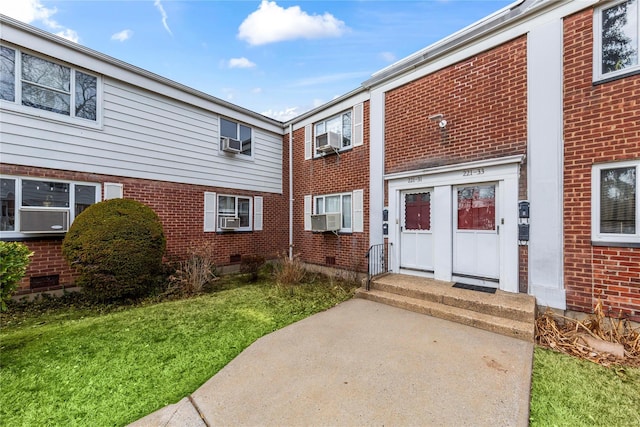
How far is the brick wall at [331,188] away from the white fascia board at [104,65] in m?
2.75

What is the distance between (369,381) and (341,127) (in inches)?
277

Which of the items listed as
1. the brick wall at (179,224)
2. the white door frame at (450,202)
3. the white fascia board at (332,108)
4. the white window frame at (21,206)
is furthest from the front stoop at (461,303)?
the white window frame at (21,206)

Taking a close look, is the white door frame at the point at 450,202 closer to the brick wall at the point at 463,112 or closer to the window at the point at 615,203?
the brick wall at the point at 463,112

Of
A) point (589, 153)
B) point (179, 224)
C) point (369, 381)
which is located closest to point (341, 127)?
point (179, 224)

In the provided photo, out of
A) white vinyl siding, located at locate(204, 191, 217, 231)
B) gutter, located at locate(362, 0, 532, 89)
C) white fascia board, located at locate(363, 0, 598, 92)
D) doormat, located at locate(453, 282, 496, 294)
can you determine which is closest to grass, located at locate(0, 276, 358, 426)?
doormat, located at locate(453, 282, 496, 294)

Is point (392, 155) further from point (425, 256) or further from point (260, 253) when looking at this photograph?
point (260, 253)

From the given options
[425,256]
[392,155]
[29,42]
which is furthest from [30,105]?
[425,256]

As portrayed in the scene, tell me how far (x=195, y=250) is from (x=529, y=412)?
7312 mm

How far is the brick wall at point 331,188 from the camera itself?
739 cm

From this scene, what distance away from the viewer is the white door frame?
15.7 feet

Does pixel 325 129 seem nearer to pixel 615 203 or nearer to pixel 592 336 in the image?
pixel 615 203

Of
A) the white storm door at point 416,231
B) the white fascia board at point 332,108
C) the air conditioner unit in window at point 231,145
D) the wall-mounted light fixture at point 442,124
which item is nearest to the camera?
the wall-mounted light fixture at point 442,124

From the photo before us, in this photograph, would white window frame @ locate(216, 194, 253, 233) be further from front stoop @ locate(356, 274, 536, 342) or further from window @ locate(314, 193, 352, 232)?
front stoop @ locate(356, 274, 536, 342)

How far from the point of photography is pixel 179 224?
742cm
